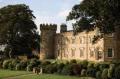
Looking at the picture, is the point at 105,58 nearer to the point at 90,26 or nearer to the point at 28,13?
the point at 28,13

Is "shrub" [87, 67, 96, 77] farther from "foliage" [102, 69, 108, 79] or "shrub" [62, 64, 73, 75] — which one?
"shrub" [62, 64, 73, 75]

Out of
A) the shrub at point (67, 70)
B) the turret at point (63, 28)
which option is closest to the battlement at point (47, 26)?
the turret at point (63, 28)

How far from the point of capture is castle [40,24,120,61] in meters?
73.8

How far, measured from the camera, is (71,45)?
289 ft

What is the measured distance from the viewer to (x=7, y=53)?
268ft

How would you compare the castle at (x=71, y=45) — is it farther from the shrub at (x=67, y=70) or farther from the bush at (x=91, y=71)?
the bush at (x=91, y=71)

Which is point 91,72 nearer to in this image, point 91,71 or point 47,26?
point 91,71

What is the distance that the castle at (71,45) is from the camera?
2906 inches

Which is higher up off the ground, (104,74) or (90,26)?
(90,26)

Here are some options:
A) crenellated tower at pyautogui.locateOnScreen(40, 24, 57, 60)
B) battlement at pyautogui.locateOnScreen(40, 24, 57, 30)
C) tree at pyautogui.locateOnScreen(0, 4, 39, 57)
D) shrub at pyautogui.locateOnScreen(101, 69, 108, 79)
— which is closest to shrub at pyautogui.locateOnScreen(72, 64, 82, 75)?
shrub at pyautogui.locateOnScreen(101, 69, 108, 79)

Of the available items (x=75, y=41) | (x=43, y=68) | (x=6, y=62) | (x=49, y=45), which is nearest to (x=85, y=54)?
(x=75, y=41)

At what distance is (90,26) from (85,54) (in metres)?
37.6

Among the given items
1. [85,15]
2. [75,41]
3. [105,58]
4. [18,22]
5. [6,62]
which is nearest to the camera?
[85,15]

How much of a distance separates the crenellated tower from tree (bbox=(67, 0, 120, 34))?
1722 inches
